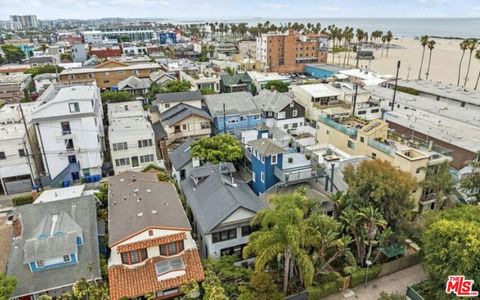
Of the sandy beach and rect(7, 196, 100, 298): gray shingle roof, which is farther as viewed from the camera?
the sandy beach

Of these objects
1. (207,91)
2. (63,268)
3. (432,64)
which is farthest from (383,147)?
(432,64)

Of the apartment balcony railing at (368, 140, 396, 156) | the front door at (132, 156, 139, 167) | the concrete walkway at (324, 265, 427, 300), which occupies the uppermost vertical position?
the apartment balcony railing at (368, 140, 396, 156)

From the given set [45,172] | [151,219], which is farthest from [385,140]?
[45,172]

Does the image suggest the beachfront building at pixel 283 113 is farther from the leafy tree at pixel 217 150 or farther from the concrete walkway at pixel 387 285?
the concrete walkway at pixel 387 285

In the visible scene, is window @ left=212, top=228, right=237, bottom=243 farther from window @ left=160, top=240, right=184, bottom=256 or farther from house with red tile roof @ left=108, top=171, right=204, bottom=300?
window @ left=160, top=240, right=184, bottom=256

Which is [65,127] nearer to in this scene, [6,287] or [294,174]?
[6,287]

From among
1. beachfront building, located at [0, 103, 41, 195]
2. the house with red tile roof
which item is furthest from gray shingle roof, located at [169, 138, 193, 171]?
beachfront building, located at [0, 103, 41, 195]
